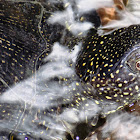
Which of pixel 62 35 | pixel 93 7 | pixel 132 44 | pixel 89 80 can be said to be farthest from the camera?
pixel 93 7

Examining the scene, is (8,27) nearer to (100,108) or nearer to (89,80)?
(89,80)

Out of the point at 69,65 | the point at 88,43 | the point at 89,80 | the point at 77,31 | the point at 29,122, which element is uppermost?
the point at 77,31

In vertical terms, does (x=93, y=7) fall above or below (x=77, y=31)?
above

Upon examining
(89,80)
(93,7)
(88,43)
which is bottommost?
(89,80)

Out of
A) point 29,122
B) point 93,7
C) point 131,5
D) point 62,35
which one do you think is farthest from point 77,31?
point 29,122

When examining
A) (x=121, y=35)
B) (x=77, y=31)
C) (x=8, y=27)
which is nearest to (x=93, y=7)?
(x=77, y=31)

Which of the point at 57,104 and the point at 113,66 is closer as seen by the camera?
the point at 113,66

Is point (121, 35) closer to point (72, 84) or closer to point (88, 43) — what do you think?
point (88, 43)

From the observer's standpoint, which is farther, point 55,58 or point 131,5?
point 131,5

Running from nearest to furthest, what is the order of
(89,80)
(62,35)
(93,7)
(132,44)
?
(132,44) → (89,80) → (62,35) → (93,7)
